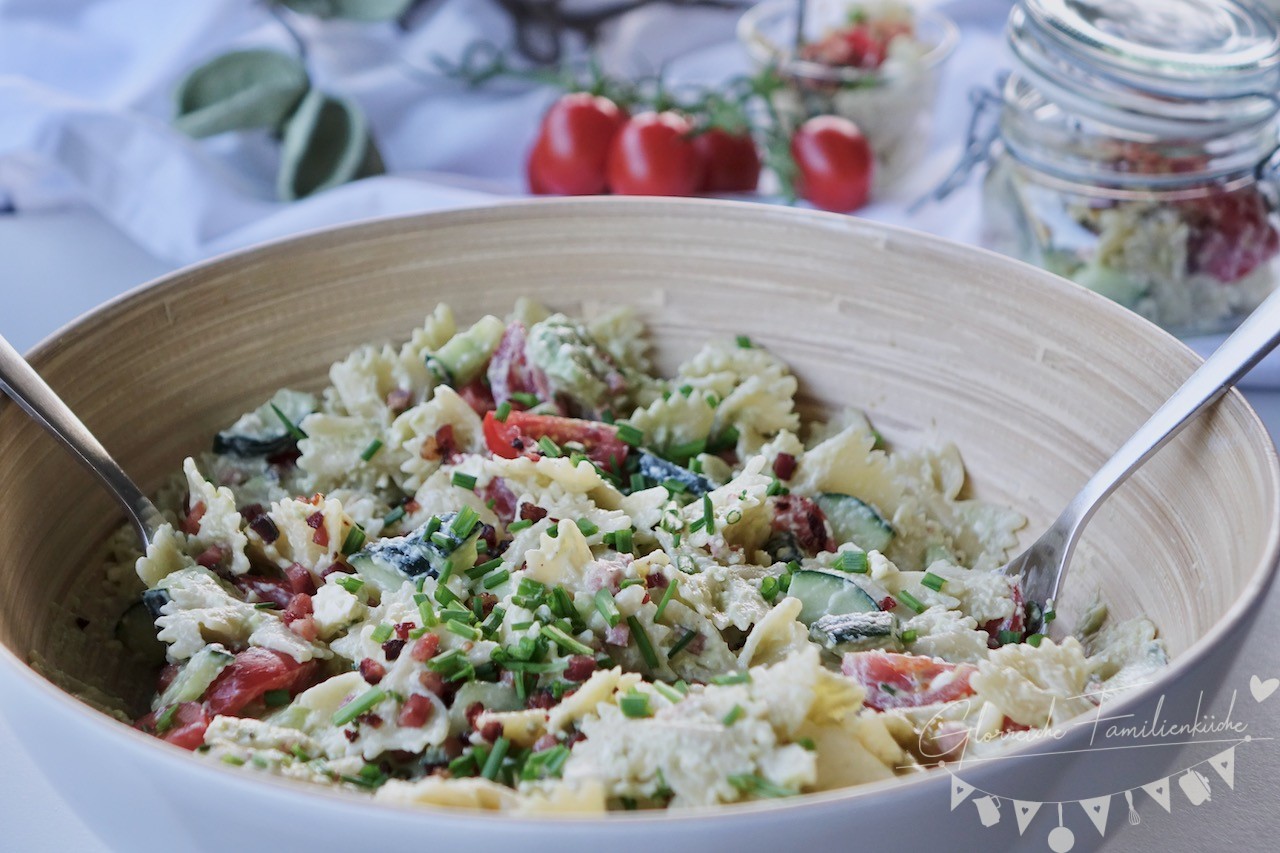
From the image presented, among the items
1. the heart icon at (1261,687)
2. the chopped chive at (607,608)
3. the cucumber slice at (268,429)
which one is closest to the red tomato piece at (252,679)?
the chopped chive at (607,608)

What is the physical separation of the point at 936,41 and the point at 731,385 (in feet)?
8.83

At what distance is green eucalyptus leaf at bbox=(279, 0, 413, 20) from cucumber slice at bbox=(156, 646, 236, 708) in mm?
3542

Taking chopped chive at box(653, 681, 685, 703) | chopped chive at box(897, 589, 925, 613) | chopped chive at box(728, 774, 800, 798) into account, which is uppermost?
chopped chive at box(728, 774, 800, 798)

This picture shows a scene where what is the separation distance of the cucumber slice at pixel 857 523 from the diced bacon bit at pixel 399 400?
3.22ft

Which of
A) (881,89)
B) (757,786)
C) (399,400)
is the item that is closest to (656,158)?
(881,89)

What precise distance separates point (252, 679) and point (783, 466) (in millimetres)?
1215

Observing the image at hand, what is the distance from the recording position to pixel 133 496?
2.50m

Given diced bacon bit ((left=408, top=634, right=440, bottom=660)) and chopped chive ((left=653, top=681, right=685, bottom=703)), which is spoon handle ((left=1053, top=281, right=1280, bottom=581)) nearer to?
chopped chive ((left=653, top=681, right=685, bottom=703))

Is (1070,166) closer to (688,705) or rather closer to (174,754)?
(688,705)

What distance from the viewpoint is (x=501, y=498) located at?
256 cm

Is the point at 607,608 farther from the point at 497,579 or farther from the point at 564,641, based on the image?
the point at 497,579

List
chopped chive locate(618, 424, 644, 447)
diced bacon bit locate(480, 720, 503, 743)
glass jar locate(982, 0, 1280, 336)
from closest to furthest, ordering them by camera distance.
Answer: diced bacon bit locate(480, 720, 503, 743), chopped chive locate(618, 424, 644, 447), glass jar locate(982, 0, 1280, 336)

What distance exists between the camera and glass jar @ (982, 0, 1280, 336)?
3535 mm

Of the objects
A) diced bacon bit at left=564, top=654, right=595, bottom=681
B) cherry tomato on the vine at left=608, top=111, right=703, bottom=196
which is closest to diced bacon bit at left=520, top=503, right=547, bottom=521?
diced bacon bit at left=564, top=654, right=595, bottom=681
